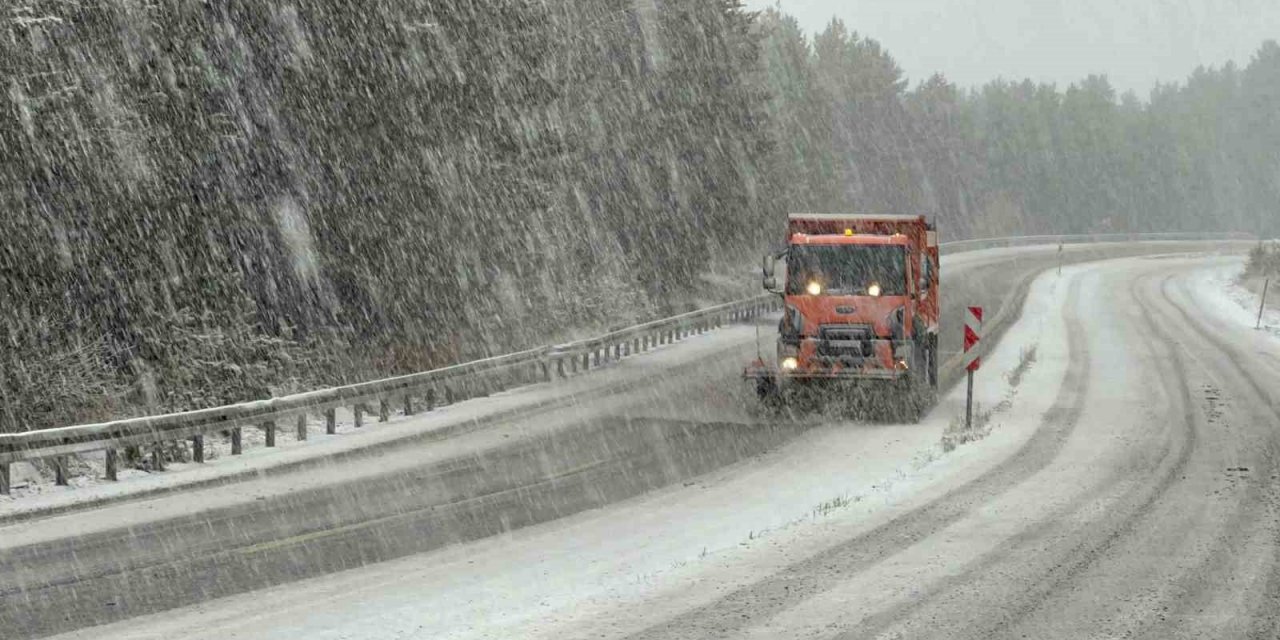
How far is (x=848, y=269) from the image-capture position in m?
21.5

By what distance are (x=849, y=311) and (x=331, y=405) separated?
8171 millimetres

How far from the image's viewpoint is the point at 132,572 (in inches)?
438

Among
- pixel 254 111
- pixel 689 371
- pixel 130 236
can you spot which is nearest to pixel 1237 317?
pixel 689 371

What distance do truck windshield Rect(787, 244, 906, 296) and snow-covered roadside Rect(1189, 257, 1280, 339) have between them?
2145 cm

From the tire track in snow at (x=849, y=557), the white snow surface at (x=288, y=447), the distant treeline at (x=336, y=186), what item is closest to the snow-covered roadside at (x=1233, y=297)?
the distant treeline at (x=336, y=186)

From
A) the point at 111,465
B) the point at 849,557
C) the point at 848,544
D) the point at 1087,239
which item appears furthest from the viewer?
the point at 1087,239

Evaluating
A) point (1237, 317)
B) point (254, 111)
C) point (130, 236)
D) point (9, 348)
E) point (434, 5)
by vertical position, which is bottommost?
point (1237, 317)

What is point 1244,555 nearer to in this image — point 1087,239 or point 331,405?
point 331,405

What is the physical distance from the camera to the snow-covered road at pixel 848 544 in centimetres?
959

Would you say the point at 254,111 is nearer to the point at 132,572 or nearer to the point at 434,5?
the point at 434,5

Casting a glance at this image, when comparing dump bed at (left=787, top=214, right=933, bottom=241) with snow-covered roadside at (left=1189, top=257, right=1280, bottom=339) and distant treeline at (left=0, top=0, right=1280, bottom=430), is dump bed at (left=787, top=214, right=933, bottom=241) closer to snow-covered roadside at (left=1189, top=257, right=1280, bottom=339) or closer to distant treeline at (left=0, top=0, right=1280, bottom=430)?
distant treeline at (left=0, top=0, right=1280, bottom=430)

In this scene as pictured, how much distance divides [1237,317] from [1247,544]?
34.7 metres

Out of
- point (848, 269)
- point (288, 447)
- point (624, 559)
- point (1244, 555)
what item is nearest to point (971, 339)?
point (848, 269)

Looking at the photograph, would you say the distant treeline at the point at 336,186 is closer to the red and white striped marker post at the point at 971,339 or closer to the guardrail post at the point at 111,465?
the guardrail post at the point at 111,465
